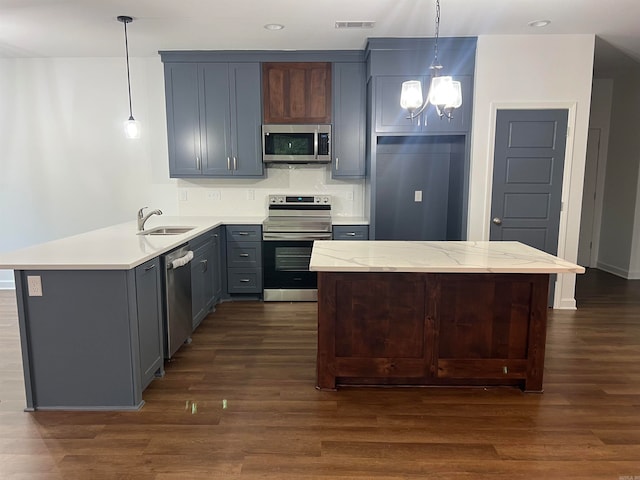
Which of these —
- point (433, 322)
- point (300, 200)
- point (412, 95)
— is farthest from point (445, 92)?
point (300, 200)

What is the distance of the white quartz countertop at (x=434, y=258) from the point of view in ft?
7.82

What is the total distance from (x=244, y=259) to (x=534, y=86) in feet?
10.8

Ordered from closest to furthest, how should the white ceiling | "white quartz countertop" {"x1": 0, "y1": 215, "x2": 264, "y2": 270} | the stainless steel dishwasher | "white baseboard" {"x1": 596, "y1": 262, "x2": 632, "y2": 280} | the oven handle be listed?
"white quartz countertop" {"x1": 0, "y1": 215, "x2": 264, "y2": 270} < the stainless steel dishwasher < the white ceiling < the oven handle < "white baseboard" {"x1": 596, "y1": 262, "x2": 632, "y2": 280}

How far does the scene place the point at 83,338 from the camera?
239 centimetres

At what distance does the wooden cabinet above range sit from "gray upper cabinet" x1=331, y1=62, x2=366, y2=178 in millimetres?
106

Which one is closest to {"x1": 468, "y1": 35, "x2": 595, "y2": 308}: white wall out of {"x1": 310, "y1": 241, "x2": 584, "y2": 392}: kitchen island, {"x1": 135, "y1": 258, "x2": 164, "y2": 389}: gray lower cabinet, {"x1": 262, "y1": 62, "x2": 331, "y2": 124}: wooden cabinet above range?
{"x1": 262, "y1": 62, "x2": 331, "y2": 124}: wooden cabinet above range

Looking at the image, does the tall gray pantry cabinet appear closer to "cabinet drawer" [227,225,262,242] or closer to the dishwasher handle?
"cabinet drawer" [227,225,262,242]

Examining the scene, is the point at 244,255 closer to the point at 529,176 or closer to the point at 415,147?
the point at 415,147

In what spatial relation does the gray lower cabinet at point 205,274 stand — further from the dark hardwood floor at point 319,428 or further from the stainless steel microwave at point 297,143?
the stainless steel microwave at point 297,143

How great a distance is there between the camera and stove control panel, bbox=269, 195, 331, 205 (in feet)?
16.0

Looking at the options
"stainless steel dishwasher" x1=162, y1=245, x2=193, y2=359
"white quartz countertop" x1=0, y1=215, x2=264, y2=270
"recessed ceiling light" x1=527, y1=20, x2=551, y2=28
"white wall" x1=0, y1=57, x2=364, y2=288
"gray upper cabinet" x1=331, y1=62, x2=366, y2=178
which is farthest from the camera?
"white wall" x1=0, y1=57, x2=364, y2=288

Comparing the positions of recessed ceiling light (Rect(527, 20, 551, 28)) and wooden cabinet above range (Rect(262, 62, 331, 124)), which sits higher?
recessed ceiling light (Rect(527, 20, 551, 28))

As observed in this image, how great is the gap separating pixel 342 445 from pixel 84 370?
4.94 feet

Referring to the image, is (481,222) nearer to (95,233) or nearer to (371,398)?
(371,398)
